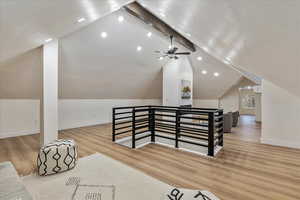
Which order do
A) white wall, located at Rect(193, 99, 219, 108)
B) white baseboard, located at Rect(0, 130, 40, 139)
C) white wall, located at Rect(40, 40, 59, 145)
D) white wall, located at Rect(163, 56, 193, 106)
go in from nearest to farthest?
white wall, located at Rect(40, 40, 59, 145), white baseboard, located at Rect(0, 130, 40, 139), white wall, located at Rect(163, 56, 193, 106), white wall, located at Rect(193, 99, 219, 108)

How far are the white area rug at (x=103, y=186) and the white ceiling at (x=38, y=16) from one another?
7.47ft

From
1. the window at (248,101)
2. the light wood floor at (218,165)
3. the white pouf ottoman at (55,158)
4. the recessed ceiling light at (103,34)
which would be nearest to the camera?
the light wood floor at (218,165)

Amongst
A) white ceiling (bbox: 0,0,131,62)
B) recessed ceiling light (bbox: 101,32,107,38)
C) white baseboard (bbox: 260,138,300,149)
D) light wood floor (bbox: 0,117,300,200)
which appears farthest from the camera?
recessed ceiling light (bbox: 101,32,107,38)

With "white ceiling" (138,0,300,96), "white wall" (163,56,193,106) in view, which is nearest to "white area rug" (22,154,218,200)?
"white ceiling" (138,0,300,96)

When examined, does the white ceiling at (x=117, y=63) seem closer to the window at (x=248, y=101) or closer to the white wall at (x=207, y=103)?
the white wall at (x=207, y=103)

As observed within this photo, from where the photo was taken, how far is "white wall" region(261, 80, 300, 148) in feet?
13.2

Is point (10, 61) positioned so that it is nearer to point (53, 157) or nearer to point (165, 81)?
point (53, 157)

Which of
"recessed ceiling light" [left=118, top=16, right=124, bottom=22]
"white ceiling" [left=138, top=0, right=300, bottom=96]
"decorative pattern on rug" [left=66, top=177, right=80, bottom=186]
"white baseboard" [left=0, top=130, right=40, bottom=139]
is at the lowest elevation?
"decorative pattern on rug" [left=66, top=177, right=80, bottom=186]

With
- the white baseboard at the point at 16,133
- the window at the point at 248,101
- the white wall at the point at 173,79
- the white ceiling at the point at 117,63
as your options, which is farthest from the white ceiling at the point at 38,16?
the window at the point at 248,101

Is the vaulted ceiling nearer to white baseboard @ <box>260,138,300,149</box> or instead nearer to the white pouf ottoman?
the white pouf ottoman

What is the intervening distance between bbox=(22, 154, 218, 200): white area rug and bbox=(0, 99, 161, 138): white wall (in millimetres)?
3385

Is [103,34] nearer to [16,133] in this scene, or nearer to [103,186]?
[103,186]

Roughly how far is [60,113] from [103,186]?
180 inches

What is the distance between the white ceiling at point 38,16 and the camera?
1.81 metres
